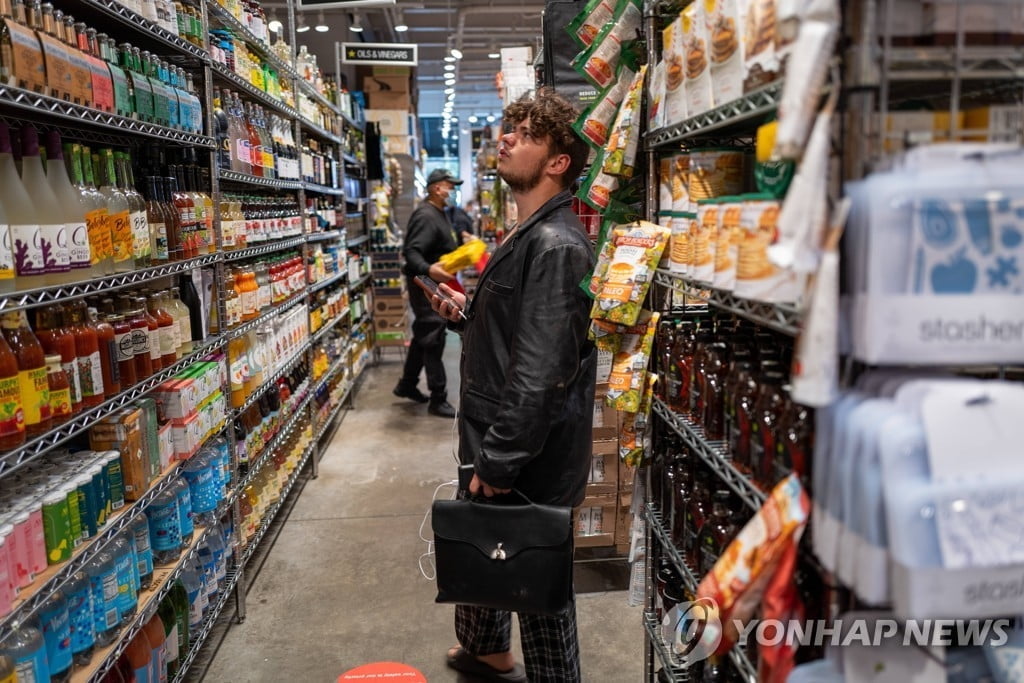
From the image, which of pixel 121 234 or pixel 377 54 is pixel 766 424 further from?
pixel 377 54

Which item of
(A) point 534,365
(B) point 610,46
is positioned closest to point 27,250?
(A) point 534,365

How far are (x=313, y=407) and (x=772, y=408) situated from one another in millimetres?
4325

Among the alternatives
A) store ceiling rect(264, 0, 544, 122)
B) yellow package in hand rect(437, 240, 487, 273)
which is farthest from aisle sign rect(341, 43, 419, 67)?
yellow package in hand rect(437, 240, 487, 273)

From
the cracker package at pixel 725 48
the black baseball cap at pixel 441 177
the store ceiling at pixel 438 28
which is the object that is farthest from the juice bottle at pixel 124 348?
the store ceiling at pixel 438 28

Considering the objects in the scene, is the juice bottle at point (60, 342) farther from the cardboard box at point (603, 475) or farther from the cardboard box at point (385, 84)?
the cardboard box at point (385, 84)

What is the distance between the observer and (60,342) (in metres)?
1.98

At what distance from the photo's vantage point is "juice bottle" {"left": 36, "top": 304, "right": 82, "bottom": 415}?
196 cm

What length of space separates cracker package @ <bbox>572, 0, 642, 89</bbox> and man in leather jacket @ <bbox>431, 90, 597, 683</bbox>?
0.14 meters

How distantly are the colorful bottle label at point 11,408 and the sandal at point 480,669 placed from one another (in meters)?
1.84

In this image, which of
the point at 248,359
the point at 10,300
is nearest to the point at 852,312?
the point at 10,300

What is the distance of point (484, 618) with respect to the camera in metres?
2.86

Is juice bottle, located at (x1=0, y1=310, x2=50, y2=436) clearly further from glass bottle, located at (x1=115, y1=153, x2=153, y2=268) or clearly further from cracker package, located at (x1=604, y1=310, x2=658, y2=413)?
cracker package, located at (x1=604, y1=310, x2=658, y2=413)

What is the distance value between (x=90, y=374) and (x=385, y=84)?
9213 millimetres

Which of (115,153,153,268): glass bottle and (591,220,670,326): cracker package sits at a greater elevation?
(115,153,153,268): glass bottle
